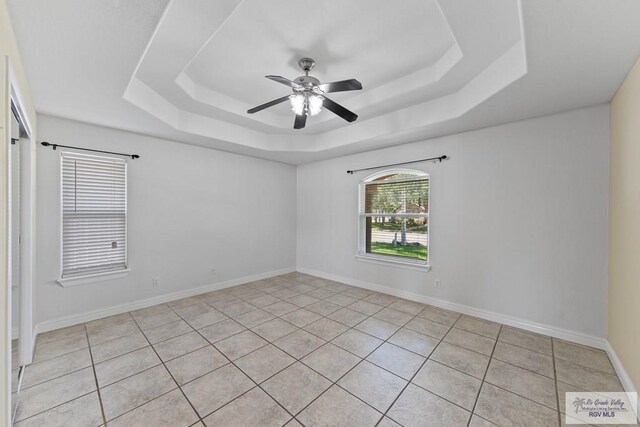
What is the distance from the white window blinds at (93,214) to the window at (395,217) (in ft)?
11.8

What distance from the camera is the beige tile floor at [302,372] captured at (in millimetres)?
1713

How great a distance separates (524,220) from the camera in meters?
2.95

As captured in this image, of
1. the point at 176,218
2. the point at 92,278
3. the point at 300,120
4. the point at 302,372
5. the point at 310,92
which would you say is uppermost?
the point at 310,92

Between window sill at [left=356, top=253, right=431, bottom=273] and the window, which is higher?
the window

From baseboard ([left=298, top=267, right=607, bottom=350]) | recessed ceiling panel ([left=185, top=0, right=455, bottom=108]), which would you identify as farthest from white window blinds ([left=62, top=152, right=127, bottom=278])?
baseboard ([left=298, top=267, right=607, bottom=350])

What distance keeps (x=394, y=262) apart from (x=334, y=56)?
3022mm

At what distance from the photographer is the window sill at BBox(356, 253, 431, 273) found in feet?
12.4

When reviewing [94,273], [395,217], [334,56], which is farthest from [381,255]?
[94,273]

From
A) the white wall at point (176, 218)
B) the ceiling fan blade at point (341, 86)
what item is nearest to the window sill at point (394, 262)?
the white wall at point (176, 218)

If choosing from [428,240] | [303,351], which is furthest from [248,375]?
[428,240]

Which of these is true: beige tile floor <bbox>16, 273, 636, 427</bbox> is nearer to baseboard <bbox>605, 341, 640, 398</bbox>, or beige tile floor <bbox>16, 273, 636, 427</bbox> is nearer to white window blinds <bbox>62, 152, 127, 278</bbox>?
baseboard <bbox>605, 341, 640, 398</bbox>

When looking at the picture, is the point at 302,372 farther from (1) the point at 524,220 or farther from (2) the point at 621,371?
(1) the point at 524,220

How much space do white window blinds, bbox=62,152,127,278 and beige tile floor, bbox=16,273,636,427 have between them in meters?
0.74

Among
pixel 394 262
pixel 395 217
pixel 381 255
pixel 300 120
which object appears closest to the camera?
pixel 300 120
